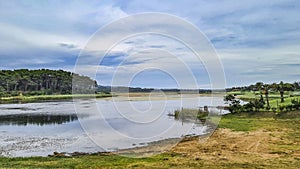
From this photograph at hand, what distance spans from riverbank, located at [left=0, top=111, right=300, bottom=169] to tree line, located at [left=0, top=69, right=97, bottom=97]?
75.5 metres

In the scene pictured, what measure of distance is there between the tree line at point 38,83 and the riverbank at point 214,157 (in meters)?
75.5

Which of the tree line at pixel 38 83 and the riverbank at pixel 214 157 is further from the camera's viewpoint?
the tree line at pixel 38 83

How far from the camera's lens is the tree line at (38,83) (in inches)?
3935

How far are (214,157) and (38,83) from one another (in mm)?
108004

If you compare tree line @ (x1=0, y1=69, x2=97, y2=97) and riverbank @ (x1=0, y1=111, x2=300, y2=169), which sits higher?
tree line @ (x1=0, y1=69, x2=97, y2=97)

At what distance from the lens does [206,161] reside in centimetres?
1444

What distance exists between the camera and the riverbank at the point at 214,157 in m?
13.7

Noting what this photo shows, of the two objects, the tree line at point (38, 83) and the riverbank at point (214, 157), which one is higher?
the tree line at point (38, 83)

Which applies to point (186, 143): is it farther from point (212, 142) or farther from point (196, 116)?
point (196, 116)

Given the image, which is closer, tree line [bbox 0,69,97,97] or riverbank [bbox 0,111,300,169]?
riverbank [bbox 0,111,300,169]

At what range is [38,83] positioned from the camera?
368ft

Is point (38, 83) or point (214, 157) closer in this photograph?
point (214, 157)

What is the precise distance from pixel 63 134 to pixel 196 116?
1883cm

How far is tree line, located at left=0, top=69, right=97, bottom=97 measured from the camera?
9994 centimetres
